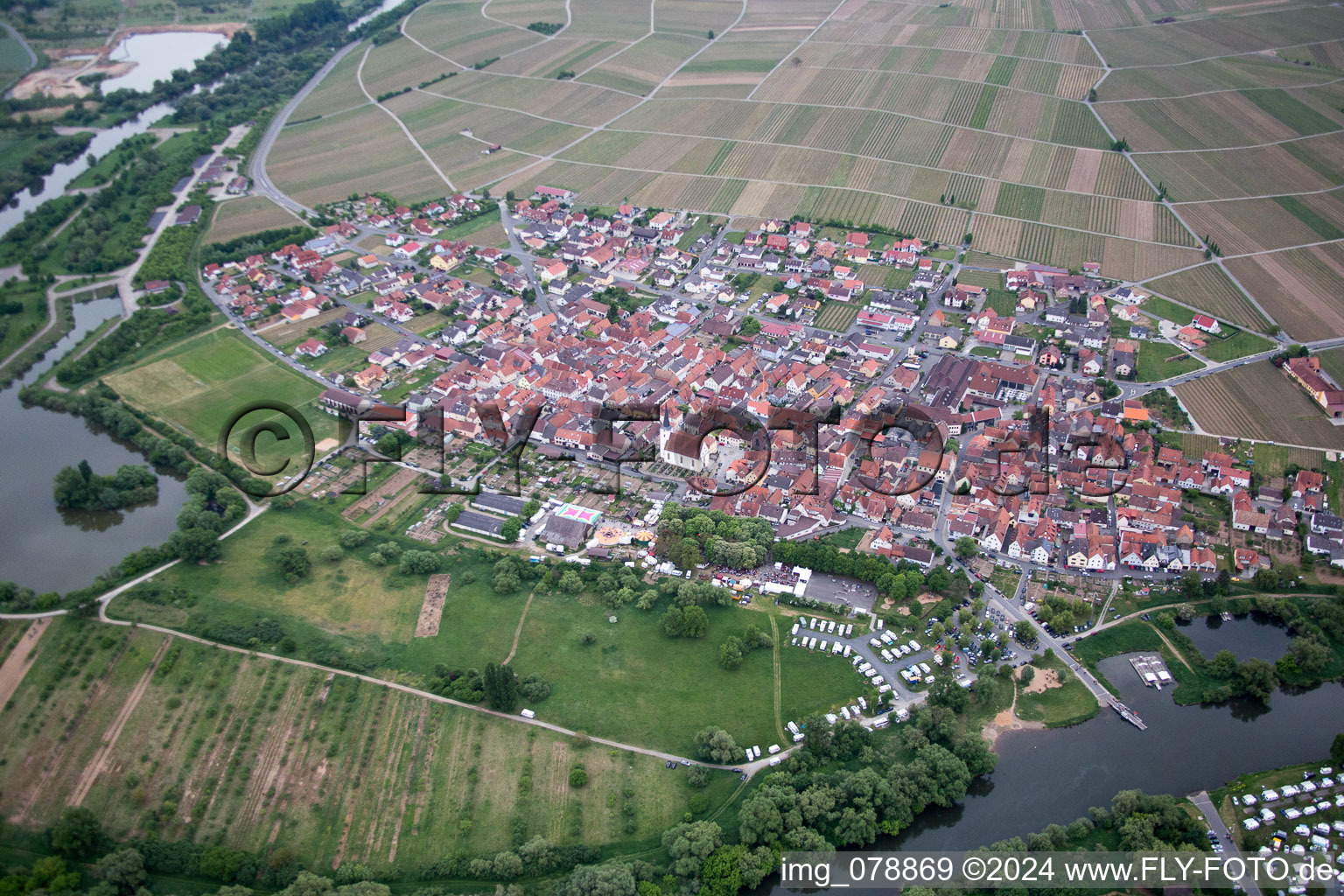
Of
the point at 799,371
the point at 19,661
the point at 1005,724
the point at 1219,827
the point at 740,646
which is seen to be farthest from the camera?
the point at 799,371

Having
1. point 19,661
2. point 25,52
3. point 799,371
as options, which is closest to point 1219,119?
point 799,371

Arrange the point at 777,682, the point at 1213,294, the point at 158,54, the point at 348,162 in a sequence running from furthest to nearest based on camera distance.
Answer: the point at 158,54 < the point at 348,162 < the point at 1213,294 < the point at 777,682

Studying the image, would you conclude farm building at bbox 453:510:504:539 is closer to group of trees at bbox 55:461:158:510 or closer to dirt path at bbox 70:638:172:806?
dirt path at bbox 70:638:172:806

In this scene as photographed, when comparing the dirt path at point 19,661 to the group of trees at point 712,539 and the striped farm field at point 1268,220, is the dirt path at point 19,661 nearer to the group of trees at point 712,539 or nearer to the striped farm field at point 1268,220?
the group of trees at point 712,539

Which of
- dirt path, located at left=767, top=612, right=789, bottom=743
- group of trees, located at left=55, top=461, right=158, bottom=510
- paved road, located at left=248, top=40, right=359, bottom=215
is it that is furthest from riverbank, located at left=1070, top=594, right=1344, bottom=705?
paved road, located at left=248, top=40, right=359, bottom=215

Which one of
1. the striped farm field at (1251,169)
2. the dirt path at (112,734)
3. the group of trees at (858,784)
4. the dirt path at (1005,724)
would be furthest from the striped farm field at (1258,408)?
the dirt path at (112,734)

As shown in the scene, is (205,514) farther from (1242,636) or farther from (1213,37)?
(1213,37)
